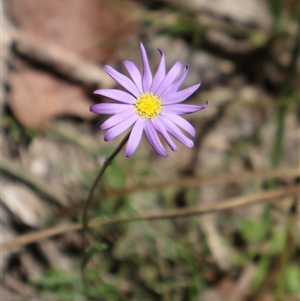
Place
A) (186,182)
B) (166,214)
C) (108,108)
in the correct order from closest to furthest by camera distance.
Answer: (108,108) → (166,214) → (186,182)

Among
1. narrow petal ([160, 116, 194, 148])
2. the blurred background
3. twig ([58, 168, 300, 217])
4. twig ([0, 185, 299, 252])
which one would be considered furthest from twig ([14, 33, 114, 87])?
narrow petal ([160, 116, 194, 148])

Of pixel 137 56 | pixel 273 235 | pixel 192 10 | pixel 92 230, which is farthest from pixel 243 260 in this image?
pixel 192 10

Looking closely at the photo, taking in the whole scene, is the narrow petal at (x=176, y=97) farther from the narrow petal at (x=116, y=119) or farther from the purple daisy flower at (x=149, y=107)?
the narrow petal at (x=116, y=119)

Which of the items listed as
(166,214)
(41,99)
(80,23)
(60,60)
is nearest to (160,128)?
(166,214)

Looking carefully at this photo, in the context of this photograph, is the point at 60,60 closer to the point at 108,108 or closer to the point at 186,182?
the point at 186,182

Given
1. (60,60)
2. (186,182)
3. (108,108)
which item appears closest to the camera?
(108,108)

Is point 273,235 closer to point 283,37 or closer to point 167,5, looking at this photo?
point 283,37
